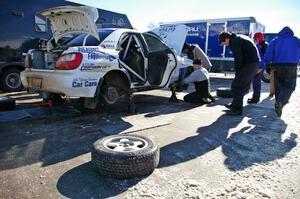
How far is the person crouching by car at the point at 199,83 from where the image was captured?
21.5 ft

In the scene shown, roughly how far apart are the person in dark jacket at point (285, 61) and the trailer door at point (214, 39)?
8425mm

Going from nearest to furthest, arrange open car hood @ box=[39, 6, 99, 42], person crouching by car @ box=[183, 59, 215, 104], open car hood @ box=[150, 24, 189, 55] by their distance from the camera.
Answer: open car hood @ box=[39, 6, 99, 42]
person crouching by car @ box=[183, 59, 215, 104]
open car hood @ box=[150, 24, 189, 55]

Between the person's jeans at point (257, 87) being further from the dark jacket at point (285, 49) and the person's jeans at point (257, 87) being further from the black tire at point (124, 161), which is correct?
the black tire at point (124, 161)

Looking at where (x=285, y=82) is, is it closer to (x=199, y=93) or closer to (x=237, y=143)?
(x=199, y=93)

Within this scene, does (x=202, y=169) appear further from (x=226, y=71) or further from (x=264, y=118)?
(x=226, y=71)

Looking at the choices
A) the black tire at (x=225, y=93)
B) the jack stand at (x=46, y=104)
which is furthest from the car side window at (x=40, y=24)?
the black tire at (x=225, y=93)

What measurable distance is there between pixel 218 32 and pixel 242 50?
9.40 meters

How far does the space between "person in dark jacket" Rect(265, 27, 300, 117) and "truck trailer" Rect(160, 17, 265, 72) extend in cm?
805

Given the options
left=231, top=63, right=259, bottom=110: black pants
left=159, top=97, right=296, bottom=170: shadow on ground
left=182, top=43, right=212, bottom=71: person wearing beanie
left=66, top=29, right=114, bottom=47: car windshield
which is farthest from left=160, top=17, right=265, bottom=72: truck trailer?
left=66, top=29, right=114, bottom=47: car windshield

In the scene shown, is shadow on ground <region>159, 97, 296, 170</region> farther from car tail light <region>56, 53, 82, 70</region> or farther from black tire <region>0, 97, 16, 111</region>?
black tire <region>0, 97, 16, 111</region>

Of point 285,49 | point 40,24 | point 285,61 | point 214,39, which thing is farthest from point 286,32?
point 214,39

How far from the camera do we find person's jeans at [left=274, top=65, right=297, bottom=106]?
5.65 metres

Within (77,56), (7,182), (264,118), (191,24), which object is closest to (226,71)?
(191,24)

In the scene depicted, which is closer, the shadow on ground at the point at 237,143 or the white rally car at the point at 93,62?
the shadow on ground at the point at 237,143
